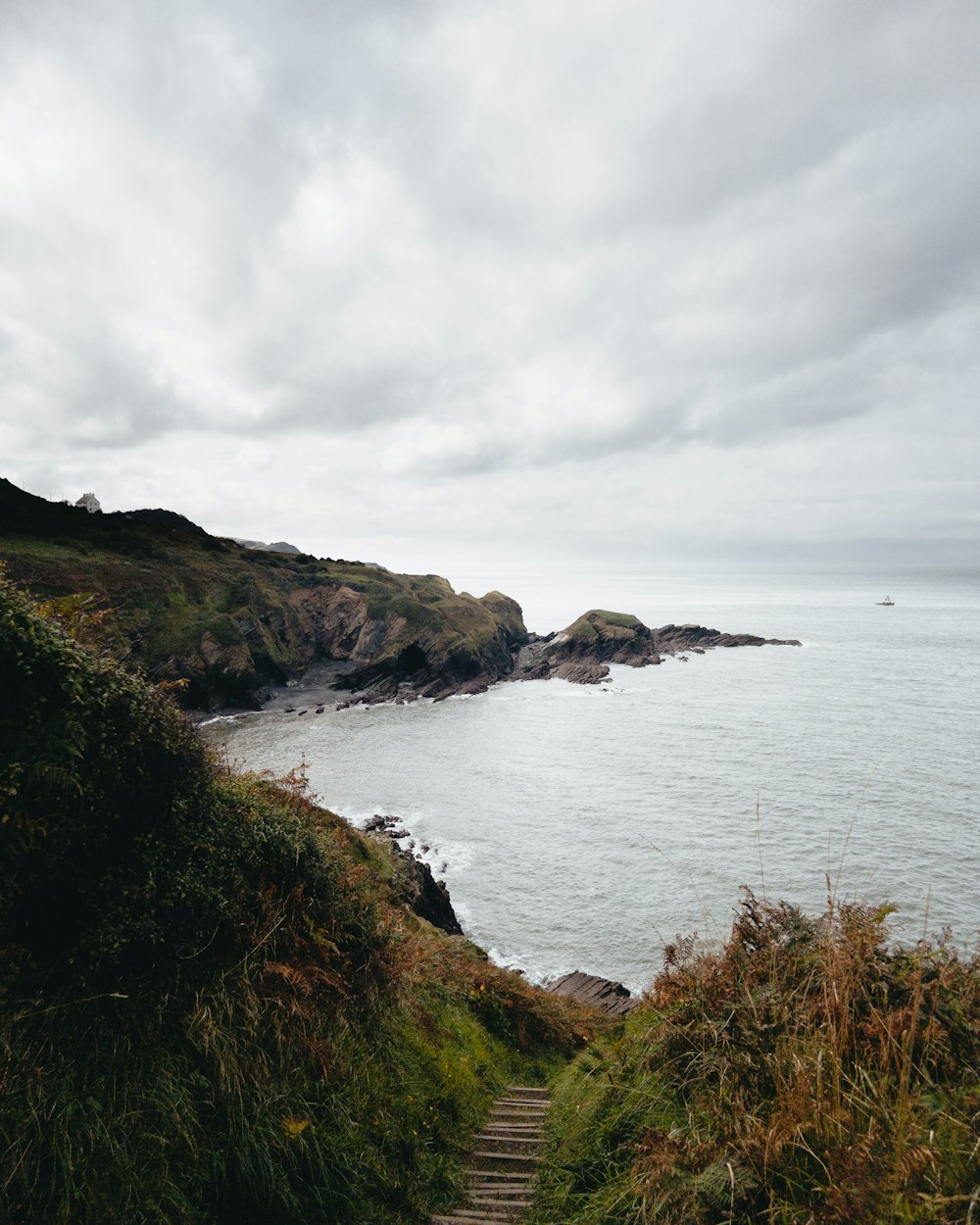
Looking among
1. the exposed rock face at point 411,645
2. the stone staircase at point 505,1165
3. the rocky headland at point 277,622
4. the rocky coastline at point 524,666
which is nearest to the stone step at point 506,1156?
the stone staircase at point 505,1165

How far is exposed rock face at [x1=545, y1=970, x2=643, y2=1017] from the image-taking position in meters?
18.6

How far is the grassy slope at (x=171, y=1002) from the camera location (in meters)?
4.83

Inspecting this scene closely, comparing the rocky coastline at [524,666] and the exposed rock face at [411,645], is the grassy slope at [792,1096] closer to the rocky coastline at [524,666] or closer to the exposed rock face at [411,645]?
the rocky coastline at [524,666]

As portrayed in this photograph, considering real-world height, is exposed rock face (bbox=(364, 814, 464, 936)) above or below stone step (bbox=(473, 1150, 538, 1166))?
below

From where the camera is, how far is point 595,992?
19906 millimetres

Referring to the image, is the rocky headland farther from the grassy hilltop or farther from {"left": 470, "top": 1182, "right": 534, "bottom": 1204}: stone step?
{"left": 470, "top": 1182, "right": 534, "bottom": 1204}: stone step

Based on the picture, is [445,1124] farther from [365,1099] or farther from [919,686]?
[919,686]

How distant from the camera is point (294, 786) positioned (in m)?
10.3

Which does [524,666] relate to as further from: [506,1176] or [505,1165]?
[506,1176]

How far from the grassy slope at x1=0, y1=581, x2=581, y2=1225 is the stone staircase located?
0.31 meters

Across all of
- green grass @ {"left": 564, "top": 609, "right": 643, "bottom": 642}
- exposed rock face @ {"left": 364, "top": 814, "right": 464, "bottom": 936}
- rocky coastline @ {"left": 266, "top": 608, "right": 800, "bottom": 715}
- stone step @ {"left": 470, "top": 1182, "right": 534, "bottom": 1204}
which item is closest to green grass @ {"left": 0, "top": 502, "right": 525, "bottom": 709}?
rocky coastline @ {"left": 266, "top": 608, "right": 800, "bottom": 715}

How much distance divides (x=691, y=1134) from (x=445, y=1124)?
171 inches

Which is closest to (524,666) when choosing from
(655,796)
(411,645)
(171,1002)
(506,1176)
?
(411,645)

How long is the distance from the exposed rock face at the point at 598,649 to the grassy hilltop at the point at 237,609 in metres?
5.76
